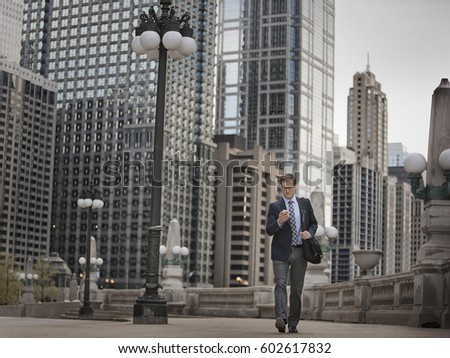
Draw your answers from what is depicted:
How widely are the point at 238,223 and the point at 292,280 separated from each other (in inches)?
6468

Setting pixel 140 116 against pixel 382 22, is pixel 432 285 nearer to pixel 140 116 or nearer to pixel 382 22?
pixel 382 22

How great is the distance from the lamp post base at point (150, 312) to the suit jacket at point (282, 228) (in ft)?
14.5

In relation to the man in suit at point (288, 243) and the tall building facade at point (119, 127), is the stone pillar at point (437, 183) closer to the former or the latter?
the man in suit at point (288, 243)

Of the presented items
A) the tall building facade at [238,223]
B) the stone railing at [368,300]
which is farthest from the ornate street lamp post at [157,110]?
the tall building facade at [238,223]

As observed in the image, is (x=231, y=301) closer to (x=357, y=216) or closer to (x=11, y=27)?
(x=357, y=216)

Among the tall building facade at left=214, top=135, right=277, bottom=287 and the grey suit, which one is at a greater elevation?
the tall building facade at left=214, top=135, right=277, bottom=287

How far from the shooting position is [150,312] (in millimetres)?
14609

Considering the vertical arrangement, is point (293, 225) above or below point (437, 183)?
below

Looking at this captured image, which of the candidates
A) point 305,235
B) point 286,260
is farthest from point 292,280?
point 305,235

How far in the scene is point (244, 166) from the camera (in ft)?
570

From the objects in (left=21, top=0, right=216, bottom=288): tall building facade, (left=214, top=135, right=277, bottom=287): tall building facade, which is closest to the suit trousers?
(left=21, top=0, right=216, bottom=288): tall building facade

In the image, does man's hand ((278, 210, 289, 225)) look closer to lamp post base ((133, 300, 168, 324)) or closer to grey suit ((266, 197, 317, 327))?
grey suit ((266, 197, 317, 327))

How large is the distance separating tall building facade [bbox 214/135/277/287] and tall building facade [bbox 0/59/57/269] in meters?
31.5

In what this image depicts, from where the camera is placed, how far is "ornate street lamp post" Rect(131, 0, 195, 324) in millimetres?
14688
